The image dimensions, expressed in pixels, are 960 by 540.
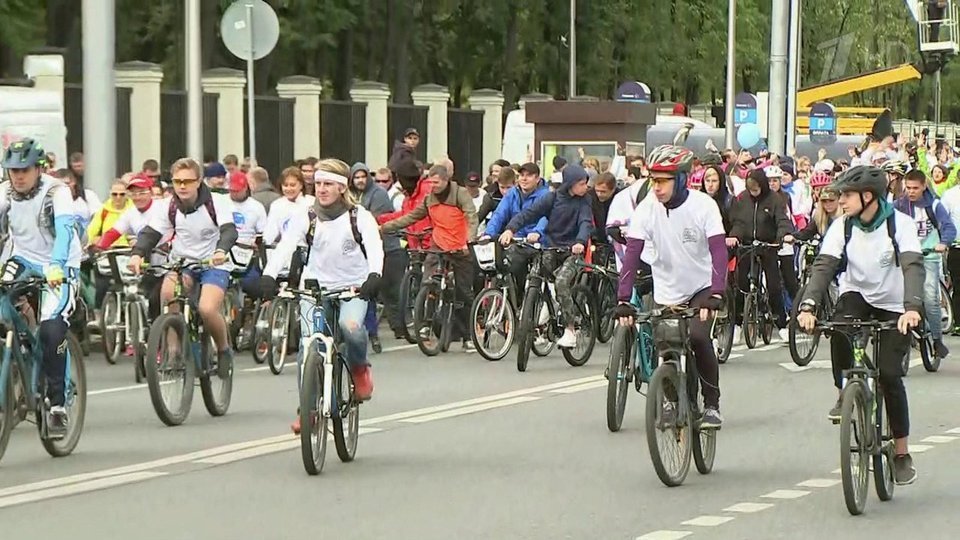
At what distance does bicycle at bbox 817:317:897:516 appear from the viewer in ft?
36.0

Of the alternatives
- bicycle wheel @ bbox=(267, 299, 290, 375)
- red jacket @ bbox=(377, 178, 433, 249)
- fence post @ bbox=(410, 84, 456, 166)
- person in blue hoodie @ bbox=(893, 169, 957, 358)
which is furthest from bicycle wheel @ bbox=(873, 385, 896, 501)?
fence post @ bbox=(410, 84, 456, 166)

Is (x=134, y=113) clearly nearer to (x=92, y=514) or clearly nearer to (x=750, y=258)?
(x=750, y=258)

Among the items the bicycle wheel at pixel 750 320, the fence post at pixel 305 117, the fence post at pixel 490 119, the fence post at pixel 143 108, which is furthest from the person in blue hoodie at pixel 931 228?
the fence post at pixel 490 119

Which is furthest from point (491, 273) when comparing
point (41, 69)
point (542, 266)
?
point (41, 69)

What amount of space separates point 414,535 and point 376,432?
173 inches

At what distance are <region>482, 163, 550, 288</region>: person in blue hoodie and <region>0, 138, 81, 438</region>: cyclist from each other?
759 cm

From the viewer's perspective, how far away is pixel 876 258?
1159 cm

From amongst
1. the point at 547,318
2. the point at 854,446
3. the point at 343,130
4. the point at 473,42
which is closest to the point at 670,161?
the point at 854,446

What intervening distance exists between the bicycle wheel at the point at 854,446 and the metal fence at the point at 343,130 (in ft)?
103

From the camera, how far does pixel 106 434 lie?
48.4 ft

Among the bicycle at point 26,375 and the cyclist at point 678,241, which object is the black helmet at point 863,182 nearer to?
the cyclist at point 678,241

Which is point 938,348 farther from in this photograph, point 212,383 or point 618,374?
point 212,383

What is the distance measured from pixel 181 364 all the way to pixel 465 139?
110ft

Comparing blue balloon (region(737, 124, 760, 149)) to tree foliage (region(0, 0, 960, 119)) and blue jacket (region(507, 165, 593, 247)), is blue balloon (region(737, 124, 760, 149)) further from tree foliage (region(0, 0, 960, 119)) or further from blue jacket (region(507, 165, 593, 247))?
blue jacket (region(507, 165, 593, 247))
